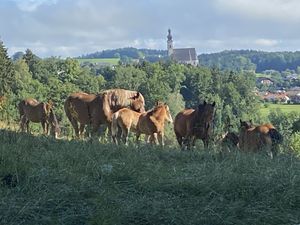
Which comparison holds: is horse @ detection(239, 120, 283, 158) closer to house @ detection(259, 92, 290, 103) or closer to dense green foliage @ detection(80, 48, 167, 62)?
house @ detection(259, 92, 290, 103)

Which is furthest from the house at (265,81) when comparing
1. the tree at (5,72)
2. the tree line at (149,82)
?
the tree at (5,72)

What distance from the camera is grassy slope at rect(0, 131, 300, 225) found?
4.90m

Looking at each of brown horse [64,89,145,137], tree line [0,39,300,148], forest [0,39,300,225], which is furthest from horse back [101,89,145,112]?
tree line [0,39,300,148]

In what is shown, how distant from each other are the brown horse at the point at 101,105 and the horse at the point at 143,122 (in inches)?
15.9

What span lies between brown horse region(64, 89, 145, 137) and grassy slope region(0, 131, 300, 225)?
820 centimetres

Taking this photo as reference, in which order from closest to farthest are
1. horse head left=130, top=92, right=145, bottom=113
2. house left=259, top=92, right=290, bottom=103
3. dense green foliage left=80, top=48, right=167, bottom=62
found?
horse head left=130, top=92, right=145, bottom=113 < house left=259, top=92, right=290, bottom=103 < dense green foliage left=80, top=48, right=167, bottom=62

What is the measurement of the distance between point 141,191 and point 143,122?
32.3 feet

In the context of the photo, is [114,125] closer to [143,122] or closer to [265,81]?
[143,122]

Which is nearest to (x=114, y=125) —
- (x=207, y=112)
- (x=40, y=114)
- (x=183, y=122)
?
(x=183, y=122)

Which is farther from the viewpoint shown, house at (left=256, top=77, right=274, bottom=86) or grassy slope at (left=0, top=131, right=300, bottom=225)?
house at (left=256, top=77, right=274, bottom=86)

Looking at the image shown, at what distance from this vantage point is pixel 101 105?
15414mm

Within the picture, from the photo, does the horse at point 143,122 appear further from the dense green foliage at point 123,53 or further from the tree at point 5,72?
the dense green foliage at point 123,53

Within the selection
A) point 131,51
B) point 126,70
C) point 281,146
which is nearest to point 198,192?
point 281,146

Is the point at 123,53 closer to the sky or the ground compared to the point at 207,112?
closer to the sky
